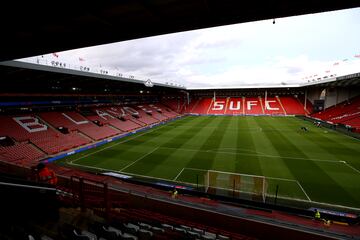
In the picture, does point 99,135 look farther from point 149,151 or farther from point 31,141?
point 149,151

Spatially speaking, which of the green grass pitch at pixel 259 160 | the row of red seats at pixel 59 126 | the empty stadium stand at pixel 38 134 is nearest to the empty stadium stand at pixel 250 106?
the green grass pitch at pixel 259 160

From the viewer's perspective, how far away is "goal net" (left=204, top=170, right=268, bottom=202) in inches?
448

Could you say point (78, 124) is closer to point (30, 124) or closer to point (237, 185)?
point (30, 124)

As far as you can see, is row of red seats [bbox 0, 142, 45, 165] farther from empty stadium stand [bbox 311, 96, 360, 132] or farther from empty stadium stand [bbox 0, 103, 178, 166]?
empty stadium stand [bbox 311, 96, 360, 132]

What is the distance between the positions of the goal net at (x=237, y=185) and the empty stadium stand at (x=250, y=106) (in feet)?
151

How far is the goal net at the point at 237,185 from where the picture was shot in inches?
448

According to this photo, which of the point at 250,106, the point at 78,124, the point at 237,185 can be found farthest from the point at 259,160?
the point at 250,106

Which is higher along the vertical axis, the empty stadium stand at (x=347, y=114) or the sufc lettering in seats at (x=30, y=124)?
the empty stadium stand at (x=347, y=114)

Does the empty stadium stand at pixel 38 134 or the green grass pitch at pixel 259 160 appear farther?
the empty stadium stand at pixel 38 134

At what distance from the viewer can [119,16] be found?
5.07 metres

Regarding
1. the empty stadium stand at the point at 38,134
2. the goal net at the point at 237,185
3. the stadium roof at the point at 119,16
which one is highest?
the stadium roof at the point at 119,16

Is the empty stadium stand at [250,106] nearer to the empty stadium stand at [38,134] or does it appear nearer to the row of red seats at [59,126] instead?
the row of red seats at [59,126]

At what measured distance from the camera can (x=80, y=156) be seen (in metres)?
20.3

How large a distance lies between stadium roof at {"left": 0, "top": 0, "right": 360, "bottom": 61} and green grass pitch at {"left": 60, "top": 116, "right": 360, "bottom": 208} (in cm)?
1067
